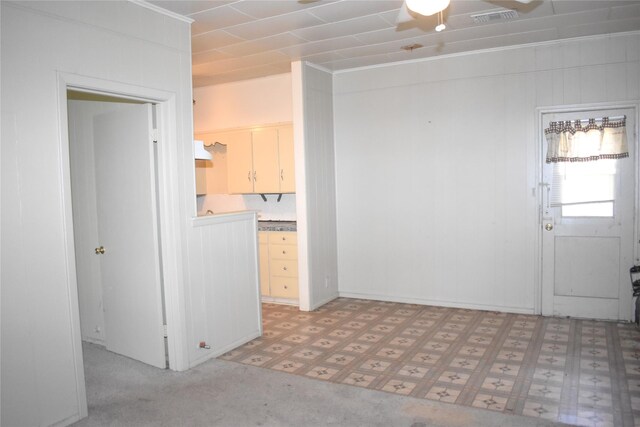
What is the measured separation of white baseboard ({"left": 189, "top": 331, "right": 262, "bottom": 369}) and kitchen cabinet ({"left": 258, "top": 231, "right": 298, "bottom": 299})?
1.22 meters

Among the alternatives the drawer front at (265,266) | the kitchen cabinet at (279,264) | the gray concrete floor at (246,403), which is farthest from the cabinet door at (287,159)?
the gray concrete floor at (246,403)

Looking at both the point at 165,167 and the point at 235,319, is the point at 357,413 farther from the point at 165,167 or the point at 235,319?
the point at 165,167

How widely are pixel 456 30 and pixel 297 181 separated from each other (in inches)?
88.7

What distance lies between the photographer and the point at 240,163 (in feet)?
20.5

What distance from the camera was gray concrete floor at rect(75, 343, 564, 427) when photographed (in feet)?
9.98

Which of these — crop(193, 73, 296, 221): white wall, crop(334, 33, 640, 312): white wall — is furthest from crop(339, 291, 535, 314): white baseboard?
crop(193, 73, 296, 221): white wall

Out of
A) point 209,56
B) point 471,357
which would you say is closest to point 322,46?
point 209,56

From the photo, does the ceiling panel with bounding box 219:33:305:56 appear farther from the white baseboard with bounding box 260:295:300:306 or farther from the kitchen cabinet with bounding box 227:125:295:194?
the white baseboard with bounding box 260:295:300:306

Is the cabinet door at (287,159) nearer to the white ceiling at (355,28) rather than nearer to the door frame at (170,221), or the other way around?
the white ceiling at (355,28)

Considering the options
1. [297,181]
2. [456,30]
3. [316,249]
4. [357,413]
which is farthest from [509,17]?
[357,413]

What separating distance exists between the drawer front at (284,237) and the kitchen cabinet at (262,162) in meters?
0.52

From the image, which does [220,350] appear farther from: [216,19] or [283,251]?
[216,19]

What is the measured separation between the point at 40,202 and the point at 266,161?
132 inches

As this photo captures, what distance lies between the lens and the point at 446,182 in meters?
5.51
